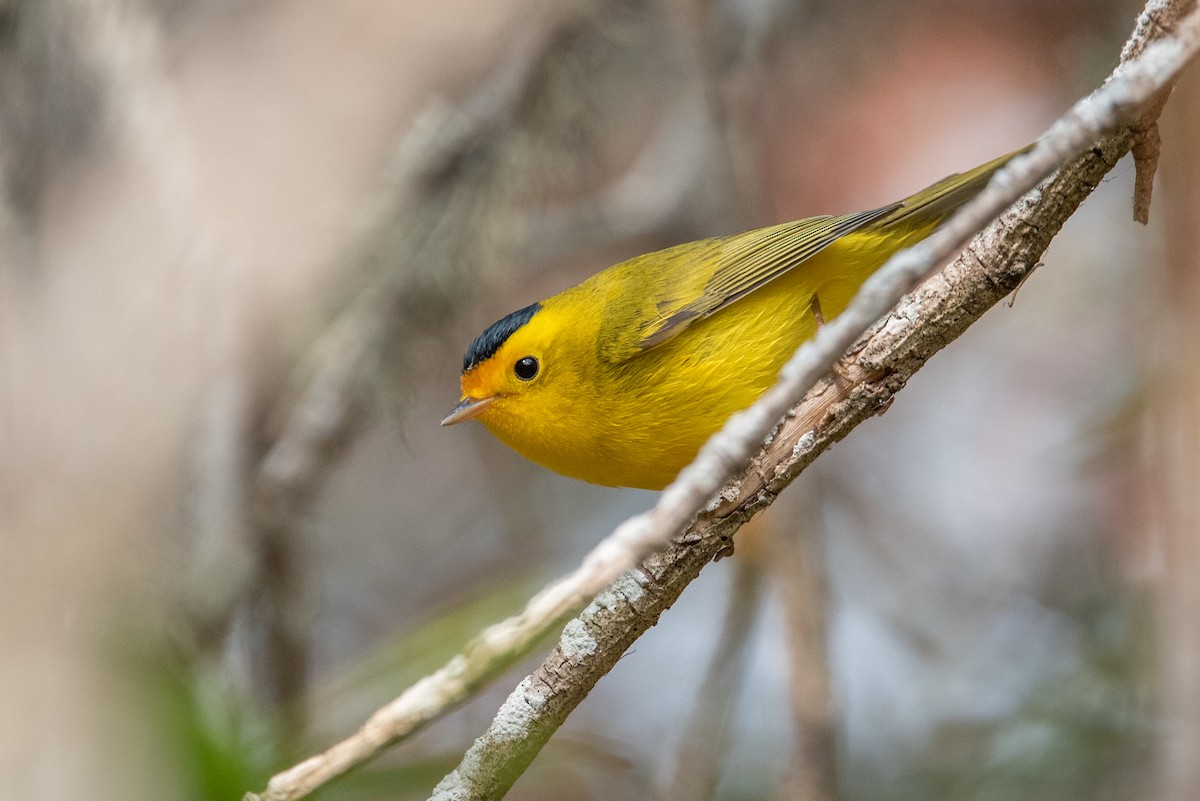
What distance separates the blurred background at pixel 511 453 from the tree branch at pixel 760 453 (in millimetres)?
228

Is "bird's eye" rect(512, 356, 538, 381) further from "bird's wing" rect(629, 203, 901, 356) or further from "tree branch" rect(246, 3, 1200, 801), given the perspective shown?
"tree branch" rect(246, 3, 1200, 801)

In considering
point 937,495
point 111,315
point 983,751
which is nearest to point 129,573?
point 111,315

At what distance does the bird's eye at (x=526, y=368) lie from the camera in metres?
3.57

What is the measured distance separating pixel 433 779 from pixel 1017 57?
546 cm

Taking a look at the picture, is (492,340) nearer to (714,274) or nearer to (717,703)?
(714,274)

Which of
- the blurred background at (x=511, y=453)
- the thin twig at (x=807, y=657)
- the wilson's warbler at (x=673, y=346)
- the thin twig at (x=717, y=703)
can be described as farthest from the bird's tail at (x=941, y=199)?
the thin twig at (x=717, y=703)

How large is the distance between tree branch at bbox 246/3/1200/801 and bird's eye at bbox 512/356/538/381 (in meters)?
1.38

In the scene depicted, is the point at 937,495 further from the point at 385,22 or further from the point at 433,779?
the point at 433,779

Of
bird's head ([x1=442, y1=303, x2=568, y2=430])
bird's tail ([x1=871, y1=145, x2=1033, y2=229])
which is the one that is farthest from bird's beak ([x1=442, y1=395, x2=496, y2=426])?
bird's tail ([x1=871, y1=145, x2=1033, y2=229])

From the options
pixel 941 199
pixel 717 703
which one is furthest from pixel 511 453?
pixel 941 199

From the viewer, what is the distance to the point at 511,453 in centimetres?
641

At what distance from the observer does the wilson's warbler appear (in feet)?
10.5

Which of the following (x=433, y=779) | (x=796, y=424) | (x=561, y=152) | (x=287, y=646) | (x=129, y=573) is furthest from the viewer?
(x=561, y=152)

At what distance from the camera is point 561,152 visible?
18.0 feet
